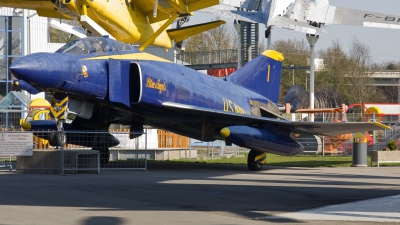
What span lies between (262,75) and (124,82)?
738cm

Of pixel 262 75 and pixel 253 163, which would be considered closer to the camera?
pixel 253 163

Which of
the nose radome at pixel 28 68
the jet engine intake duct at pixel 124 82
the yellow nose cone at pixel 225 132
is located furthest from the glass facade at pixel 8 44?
the nose radome at pixel 28 68

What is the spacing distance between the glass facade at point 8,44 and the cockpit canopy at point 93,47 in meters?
24.7

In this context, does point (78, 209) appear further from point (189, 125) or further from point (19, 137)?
point (189, 125)

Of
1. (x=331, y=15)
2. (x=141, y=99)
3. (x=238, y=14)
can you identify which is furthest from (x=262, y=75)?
(x=331, y=15)

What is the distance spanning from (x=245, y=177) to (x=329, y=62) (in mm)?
59474

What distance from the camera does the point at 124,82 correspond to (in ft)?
45.9

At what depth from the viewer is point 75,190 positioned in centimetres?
1020

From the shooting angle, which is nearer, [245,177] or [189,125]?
[245,177]

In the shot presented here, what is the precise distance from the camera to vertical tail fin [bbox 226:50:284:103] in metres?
19.9

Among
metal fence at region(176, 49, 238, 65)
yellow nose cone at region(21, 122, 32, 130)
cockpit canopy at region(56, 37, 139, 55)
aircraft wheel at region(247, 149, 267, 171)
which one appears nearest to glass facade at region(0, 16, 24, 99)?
metal fence at region(176, 49, 238, 65)

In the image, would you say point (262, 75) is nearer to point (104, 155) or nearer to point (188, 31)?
point (104, 155)

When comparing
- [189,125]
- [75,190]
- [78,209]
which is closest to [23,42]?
[189,125]

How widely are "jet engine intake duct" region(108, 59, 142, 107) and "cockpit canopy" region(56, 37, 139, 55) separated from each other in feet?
1.25
